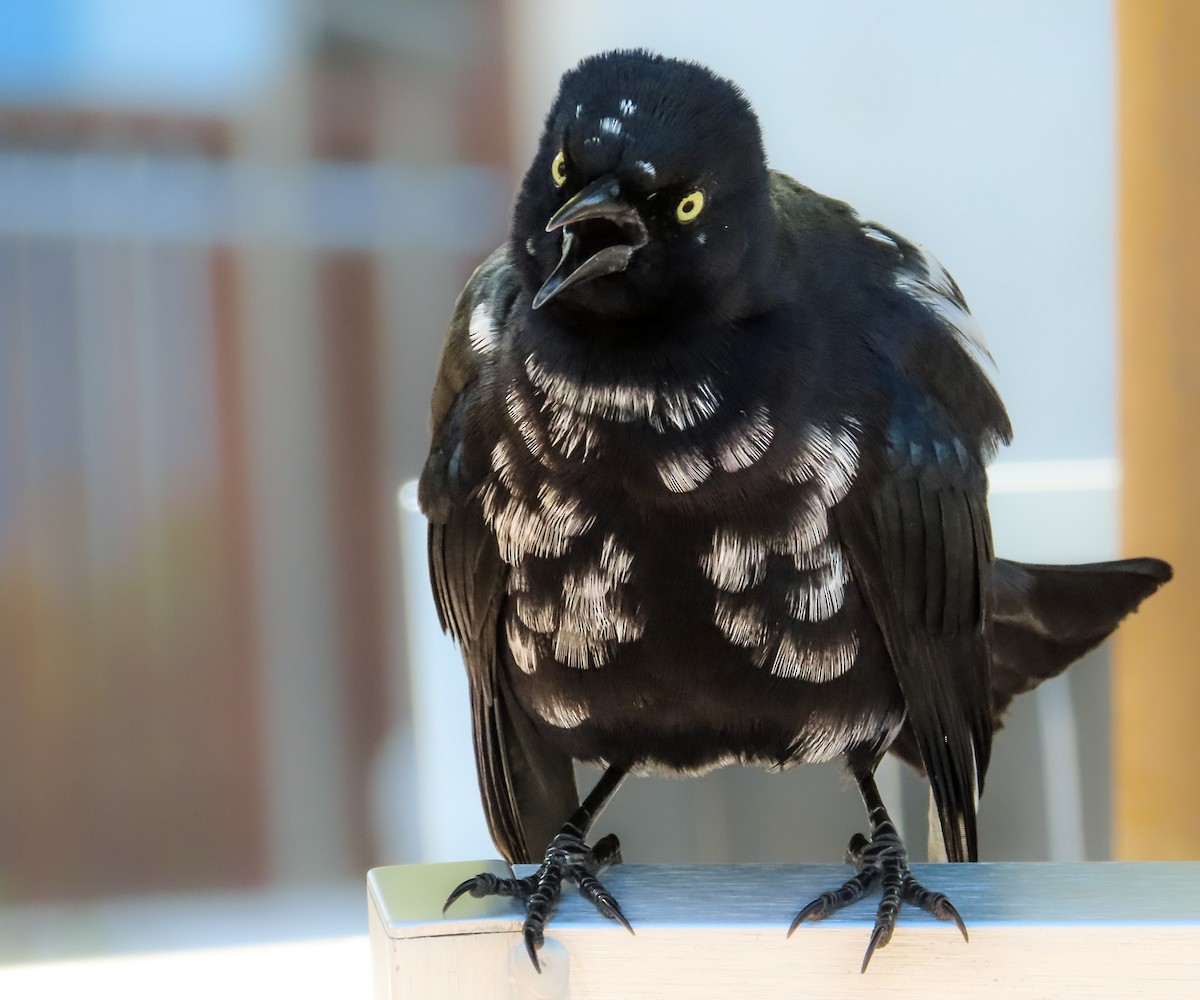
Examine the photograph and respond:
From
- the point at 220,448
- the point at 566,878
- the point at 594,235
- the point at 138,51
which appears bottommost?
the point at 566,878

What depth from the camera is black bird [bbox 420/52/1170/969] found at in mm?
880

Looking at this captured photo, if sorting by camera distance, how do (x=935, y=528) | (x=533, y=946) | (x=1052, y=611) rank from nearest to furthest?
(x=533, y=946) < (x=935, y=528) < (x=1052, y=611)

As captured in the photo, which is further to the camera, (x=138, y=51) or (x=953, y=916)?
(x=138, y=51)

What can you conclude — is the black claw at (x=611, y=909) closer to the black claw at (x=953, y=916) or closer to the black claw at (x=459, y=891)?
the black claw at (x=459, y=891)

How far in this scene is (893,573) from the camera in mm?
1003

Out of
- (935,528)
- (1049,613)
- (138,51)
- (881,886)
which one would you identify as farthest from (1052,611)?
(138,51)

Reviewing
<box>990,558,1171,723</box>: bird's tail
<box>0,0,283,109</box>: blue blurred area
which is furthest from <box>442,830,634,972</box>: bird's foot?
<box>0,0,283,109</box>: blue blurred area

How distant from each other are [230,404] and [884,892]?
1241 mm

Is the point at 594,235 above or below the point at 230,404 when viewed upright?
above

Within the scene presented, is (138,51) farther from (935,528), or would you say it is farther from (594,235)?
(935,528)

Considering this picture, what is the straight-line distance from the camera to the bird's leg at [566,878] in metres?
0.73

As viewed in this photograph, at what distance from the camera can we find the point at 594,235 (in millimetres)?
871

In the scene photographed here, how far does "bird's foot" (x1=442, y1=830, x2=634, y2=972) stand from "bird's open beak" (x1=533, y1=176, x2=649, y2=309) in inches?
15.1

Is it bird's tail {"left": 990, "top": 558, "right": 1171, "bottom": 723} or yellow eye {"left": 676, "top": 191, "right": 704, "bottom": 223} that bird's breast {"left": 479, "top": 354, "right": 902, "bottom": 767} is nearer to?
yellow eye {"left": 676, "top": 191, "right": 704, "bottom": 223}
